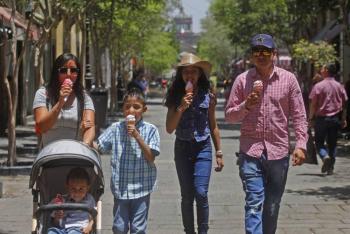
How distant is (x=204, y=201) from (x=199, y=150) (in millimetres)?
461

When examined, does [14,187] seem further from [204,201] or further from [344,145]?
[344,145]

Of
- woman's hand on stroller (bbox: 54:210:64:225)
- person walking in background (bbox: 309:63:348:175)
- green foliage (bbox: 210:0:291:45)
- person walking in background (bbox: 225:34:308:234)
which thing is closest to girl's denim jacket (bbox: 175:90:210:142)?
person walking in background (bbox: 225:34:308:234)

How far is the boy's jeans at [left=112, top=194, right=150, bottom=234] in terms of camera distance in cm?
654

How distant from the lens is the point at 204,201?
7.25 m

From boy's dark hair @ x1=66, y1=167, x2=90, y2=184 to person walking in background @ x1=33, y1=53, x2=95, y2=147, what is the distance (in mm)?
437

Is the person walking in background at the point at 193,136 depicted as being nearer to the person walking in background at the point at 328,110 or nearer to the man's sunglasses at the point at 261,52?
the man's sunglasses at the point at 261,52

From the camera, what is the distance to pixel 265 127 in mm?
6539

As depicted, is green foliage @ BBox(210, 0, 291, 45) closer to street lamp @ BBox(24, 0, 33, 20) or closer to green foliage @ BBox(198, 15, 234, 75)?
street lamp @ BBox(24, 0, 33, 20)

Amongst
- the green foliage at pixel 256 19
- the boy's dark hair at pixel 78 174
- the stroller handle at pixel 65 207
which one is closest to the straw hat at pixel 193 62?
the boy's dark hair at pixel 78 174

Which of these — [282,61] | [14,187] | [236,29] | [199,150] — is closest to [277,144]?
[199,150]

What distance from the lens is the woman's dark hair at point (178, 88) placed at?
23.9ft

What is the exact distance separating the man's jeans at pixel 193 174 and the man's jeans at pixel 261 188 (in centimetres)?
67

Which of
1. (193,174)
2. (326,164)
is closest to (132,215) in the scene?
(193,174)

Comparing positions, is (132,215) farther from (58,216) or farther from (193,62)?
(193,62)
